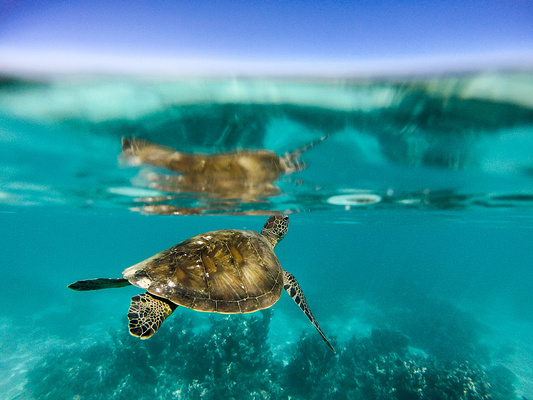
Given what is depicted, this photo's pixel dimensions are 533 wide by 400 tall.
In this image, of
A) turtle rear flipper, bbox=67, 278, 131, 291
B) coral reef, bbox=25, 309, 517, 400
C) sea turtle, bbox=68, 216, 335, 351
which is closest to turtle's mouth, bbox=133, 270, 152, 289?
sea turtle, bbox=68, 216, 335, 351

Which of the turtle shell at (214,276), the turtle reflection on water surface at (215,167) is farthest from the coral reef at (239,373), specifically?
the turtle shell at (214,276)

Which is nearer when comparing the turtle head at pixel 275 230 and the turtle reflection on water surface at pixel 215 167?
the turtle reflection on water surface at pixel 215 167

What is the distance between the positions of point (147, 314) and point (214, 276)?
1435 millimetres

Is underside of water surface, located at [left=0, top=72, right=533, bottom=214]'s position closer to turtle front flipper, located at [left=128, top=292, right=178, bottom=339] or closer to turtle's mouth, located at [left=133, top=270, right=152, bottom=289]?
turtle's mouth, located at [left=133, top=270, right=152, bottom=289]

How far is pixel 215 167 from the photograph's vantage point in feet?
32.4

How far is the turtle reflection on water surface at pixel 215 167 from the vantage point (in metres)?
8.75

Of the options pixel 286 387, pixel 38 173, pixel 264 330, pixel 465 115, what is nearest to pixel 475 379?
pixel 286 387

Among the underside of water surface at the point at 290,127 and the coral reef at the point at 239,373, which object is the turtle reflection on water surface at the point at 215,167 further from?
the coral reef at the point at 239,373

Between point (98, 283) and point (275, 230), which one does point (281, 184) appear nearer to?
point (275, 230)

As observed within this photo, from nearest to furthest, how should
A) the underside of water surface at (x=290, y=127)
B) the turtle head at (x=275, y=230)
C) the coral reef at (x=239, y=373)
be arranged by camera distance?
the underside of water surface at (x=290, y=127), the turtle head at (x=275, y=230), the coral reef at (x=239, y=373)

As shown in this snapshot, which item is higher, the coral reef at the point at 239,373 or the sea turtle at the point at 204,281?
the sea turtle at the point at 204,281

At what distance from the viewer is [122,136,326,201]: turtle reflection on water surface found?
28.7 ft

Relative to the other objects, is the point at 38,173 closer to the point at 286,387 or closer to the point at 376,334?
the point at 286,387

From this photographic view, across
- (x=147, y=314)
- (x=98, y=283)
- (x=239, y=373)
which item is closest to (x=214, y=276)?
(x=147, y=314)
